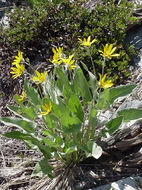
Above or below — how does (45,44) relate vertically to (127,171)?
above

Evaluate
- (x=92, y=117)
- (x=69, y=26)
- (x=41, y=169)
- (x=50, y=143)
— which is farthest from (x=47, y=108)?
(x=69, y=26)

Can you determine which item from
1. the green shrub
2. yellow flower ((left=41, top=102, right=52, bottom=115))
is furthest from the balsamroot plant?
the green shrub

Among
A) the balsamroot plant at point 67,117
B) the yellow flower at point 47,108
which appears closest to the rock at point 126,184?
the balsamroot plant at point 67,117

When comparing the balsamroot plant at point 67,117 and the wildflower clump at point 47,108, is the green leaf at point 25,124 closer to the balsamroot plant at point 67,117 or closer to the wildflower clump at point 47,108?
the balsamroot plant at point 67,117

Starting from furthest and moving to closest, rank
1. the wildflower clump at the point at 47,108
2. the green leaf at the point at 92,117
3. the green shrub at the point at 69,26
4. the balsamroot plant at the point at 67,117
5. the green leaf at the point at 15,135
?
the green shrub at the point at 69,26 < the green leaf at the point at 15,135 < the green leaf at the point at 92,117 < the balsamroot plant at the point at 67,117 < the wildflower clump at the point at 47,108

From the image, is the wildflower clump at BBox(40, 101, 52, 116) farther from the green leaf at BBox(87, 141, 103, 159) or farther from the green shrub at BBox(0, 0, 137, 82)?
the green shrub at BBox(0, 0, 137, 82)

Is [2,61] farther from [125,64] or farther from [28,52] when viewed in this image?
[125,64]

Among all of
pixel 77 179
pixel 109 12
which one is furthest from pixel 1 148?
pixel 109 12
